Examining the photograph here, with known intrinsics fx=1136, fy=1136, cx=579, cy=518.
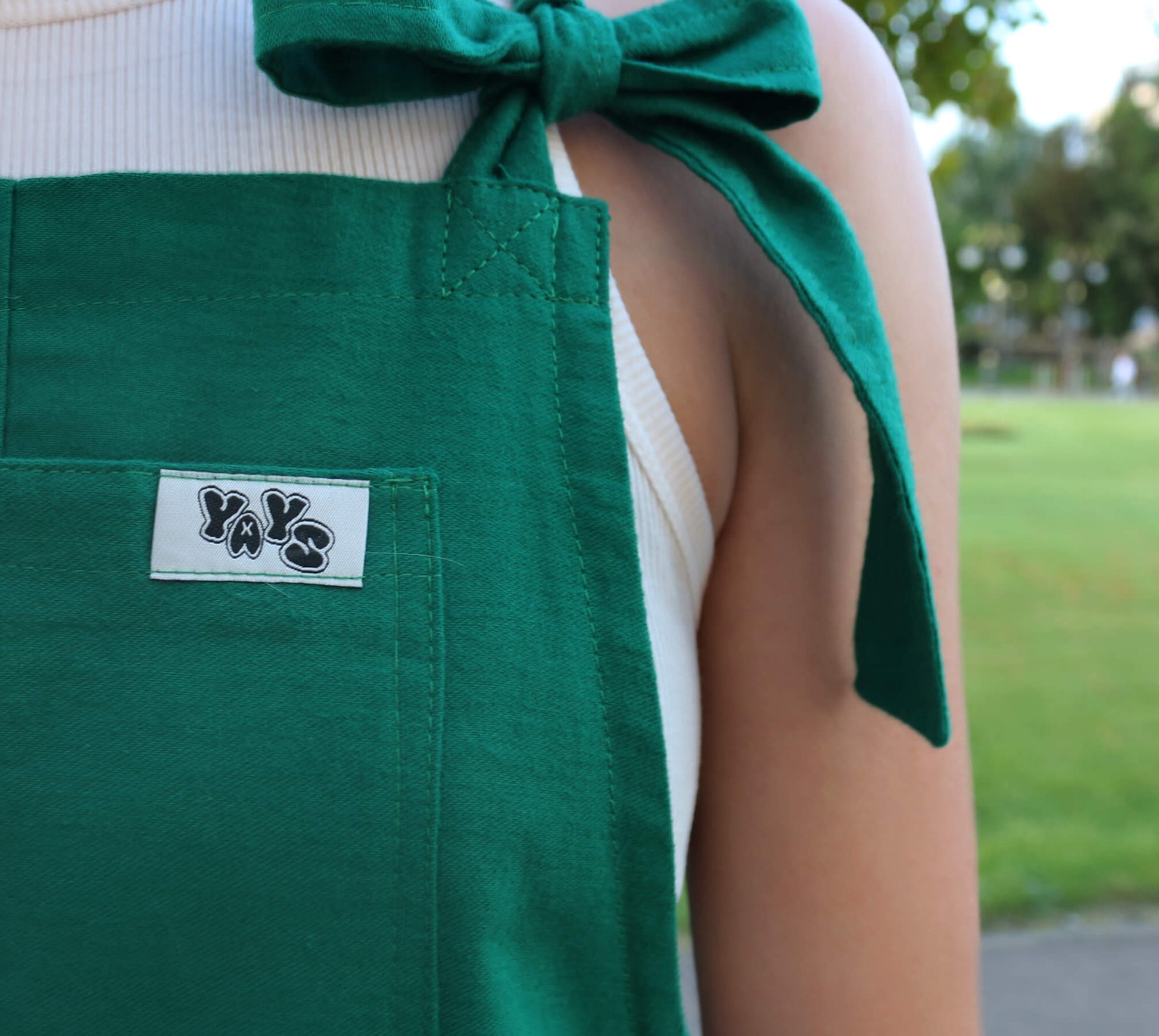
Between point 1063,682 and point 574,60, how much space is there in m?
6.33

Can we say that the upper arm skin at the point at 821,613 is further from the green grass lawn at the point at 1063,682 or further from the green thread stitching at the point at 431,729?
the green grass lawn at the point at 1063,682

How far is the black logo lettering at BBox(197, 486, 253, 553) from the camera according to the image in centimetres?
62

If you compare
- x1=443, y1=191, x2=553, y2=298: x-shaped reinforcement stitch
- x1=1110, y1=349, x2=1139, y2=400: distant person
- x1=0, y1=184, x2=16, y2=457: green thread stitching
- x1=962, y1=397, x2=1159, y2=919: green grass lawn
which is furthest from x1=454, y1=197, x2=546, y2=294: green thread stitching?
x1=1110, y1=349, x2=1139, y2=400: distant person

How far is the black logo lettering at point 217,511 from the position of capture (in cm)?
62

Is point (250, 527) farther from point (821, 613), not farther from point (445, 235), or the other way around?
point (821, 613)

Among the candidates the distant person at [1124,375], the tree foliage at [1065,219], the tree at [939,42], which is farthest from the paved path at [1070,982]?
the tree foliage at [1065,219]

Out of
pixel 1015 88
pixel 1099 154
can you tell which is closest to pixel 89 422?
pixel 1015 88

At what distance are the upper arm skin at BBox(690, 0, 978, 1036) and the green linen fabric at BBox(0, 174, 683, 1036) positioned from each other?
6.7 inches

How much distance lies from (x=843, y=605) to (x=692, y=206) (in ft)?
0.99

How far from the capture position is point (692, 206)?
0.77m

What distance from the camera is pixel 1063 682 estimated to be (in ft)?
20.6

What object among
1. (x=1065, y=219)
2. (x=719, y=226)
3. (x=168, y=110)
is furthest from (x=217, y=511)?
(x=1065, y=219)

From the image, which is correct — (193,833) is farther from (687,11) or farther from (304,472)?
(687,11)

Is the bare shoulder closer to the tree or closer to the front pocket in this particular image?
the front pocket
